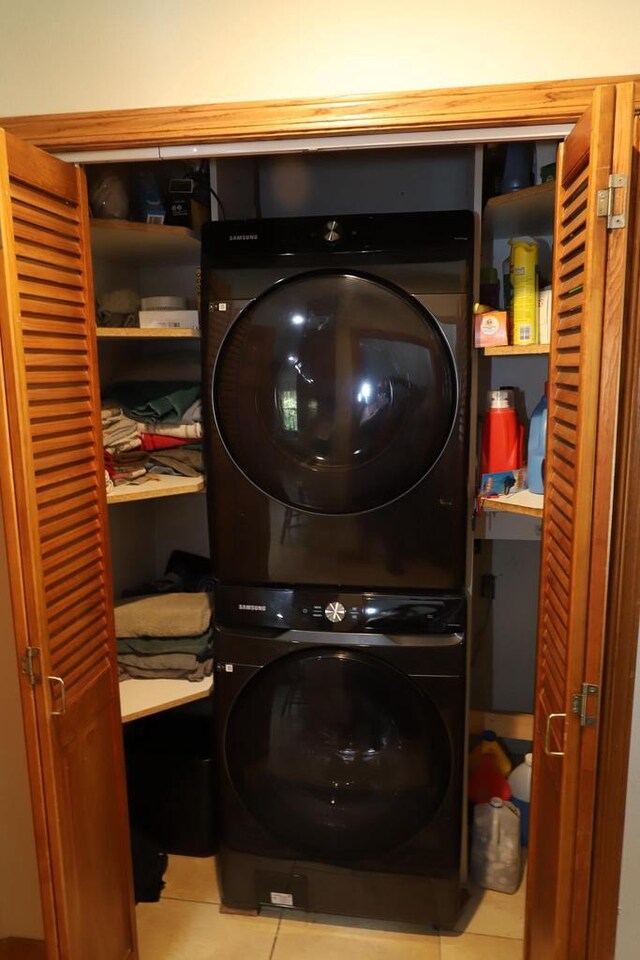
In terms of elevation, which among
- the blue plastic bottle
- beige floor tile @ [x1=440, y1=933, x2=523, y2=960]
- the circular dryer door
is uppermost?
the blue plastic bottle

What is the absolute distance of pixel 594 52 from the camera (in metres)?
1.24

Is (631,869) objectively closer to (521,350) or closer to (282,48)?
(521,350)

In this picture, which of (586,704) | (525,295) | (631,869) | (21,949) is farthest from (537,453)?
(21,949)

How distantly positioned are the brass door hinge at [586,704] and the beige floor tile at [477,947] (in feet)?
3.57

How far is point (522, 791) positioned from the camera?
7.25 feet

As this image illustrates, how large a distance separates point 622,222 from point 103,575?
4.04ft

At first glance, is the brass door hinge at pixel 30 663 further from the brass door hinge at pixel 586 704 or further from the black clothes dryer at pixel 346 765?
the brass door hinge at pixel 586 704

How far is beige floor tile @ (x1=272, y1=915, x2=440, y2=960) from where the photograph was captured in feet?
6.12

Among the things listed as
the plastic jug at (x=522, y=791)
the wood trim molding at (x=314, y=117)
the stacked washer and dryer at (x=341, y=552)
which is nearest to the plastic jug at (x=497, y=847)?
the plastic jug at (x=522, y=791)

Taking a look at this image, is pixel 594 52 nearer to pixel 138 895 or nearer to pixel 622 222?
pixel 622 222

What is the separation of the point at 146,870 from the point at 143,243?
1.82 metres

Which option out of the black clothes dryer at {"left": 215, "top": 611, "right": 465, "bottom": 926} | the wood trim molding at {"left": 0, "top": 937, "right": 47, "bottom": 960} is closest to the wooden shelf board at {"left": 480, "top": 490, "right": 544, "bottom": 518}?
the black clothes dryer at {"left": 215, "top": 611, "right": 465, "bottom": 926}

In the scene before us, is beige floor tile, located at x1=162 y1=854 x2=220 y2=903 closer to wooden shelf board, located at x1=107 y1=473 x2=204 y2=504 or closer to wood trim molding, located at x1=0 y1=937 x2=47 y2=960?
wood trim molding, located at x1=0 y1=937 x2=47 y2=960

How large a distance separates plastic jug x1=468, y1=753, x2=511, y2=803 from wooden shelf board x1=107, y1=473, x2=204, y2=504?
126 centimetres
